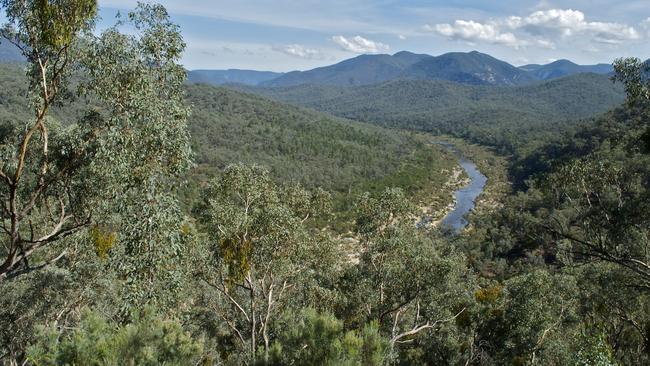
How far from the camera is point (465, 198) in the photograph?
86062 millimetres

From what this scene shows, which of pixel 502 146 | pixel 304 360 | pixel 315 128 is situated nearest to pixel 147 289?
pixel 304 360

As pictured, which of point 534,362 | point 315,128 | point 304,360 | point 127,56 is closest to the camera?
point 127,56

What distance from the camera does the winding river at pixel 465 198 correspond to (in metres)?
69.5

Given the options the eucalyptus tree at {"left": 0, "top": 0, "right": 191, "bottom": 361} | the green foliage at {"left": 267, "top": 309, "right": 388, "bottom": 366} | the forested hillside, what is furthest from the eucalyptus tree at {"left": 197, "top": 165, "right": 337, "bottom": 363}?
the forested hillside

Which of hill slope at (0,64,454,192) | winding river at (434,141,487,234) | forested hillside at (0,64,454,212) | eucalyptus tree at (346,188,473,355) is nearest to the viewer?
eucalyptus tree at (346,188,473,355)

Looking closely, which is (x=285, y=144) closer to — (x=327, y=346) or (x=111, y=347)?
(x=327, y=346)

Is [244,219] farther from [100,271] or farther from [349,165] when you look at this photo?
[349,165]

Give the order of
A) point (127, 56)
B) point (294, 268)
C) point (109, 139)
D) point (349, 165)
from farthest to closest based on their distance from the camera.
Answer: point (349, 165) → point (294, 268) → point (127, 56) → point (109, 139)

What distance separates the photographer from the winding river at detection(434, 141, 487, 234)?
69.5 meters

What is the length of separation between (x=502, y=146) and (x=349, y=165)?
2649 inches

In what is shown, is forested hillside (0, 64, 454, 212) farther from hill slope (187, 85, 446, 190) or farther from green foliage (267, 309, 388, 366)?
green foliage (267, 309, 388, 366)

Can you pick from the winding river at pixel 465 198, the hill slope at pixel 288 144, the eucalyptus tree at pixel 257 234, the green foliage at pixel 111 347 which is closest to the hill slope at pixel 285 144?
the hill slope at pixel 288 144

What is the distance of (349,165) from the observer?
107 m

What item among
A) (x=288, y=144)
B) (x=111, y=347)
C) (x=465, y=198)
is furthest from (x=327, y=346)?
(x=288, y=144)
